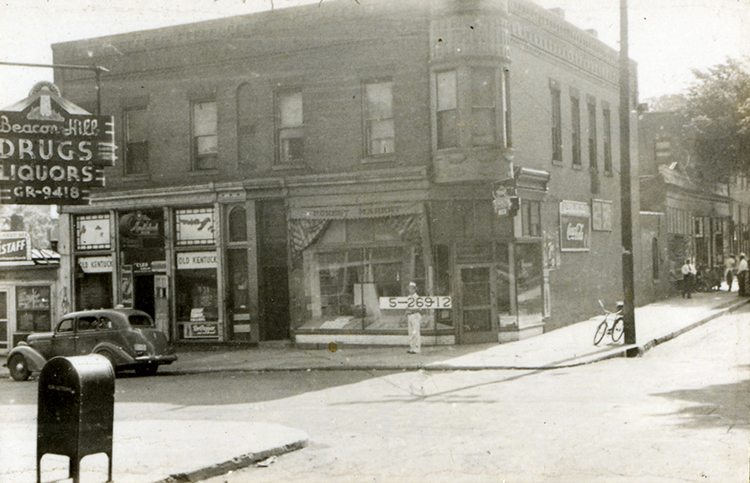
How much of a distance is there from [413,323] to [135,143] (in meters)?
11.2

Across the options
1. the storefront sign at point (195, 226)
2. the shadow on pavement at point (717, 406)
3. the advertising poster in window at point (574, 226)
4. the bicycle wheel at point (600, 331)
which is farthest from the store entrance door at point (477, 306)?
the shadow on pavement at point (717, 406)

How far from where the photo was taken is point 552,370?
1634 cm

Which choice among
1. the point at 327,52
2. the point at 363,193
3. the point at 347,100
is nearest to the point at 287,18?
the point at 327,52

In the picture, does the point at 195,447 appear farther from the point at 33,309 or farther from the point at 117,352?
the point at 33,309

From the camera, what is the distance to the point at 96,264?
25.4m

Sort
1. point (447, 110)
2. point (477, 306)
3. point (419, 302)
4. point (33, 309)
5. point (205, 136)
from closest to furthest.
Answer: point (447, 110), point (419, 302), point (477, 306), point (205, 136), point (33, 309)

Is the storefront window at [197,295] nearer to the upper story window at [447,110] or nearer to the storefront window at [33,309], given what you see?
the storefront window at [33,309]

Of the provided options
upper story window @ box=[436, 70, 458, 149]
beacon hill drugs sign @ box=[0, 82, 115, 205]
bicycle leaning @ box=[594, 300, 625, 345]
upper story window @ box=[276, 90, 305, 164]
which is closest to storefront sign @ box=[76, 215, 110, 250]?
upper story window @ box=[276, 90, 305, 164]

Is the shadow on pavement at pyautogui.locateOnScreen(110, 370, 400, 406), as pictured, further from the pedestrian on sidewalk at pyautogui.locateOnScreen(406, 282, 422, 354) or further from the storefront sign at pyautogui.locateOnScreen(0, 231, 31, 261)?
the storefront sign at pyautogui.locateOnScreen(0, 231, 31, 261)

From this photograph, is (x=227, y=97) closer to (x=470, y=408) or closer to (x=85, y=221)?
(x=85, y=221)

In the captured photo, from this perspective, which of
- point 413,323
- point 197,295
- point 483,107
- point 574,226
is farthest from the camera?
point 574,226

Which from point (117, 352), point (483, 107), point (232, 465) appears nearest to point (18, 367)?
point (117, 352)

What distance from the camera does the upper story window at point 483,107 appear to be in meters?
20.6

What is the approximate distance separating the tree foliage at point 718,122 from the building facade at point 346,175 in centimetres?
1348
